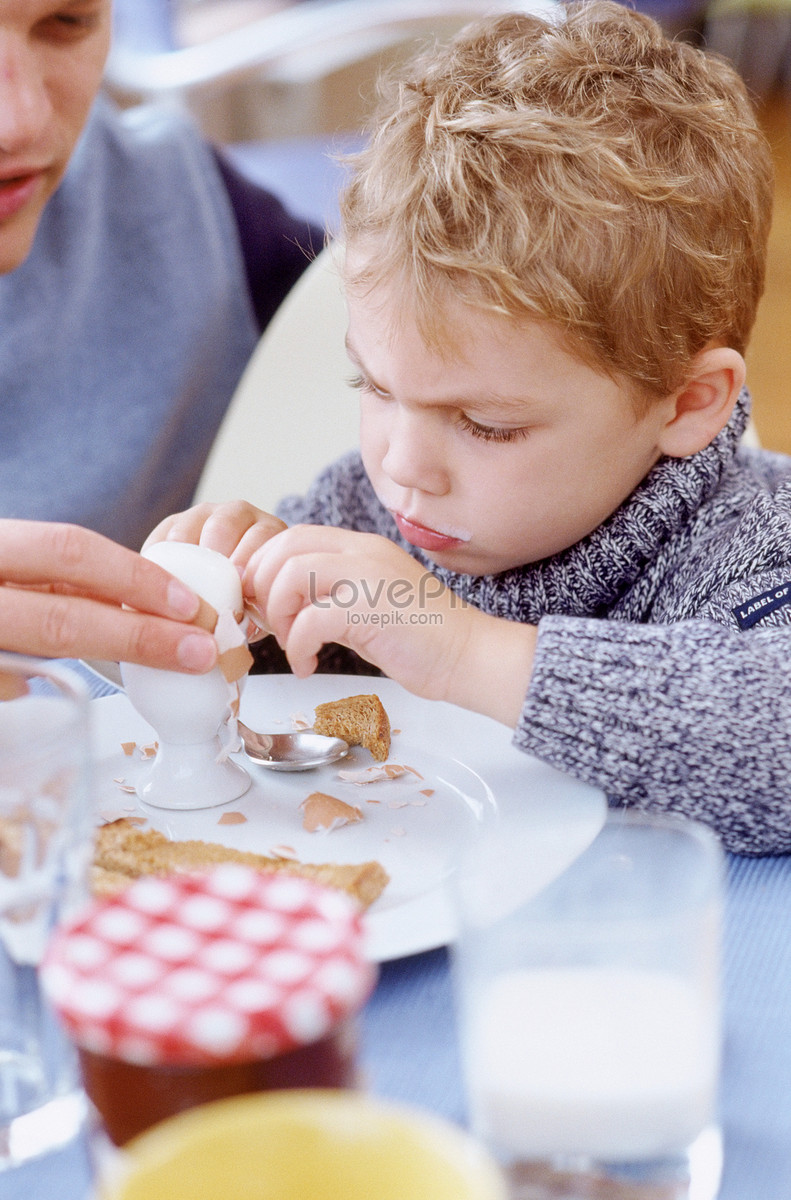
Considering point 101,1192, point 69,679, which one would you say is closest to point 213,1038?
point 101,1192

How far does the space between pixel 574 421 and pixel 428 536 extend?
15 cm

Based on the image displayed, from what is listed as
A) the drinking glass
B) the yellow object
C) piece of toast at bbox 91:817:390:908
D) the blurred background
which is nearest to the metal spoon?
piece of toast at bbox 91:817:390:908

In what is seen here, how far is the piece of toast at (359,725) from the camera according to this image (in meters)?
0.82

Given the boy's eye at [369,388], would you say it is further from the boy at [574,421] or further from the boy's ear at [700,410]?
the boy's ear at [700,410]

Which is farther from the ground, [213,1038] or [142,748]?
[213,1038]

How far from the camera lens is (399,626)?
2.69 feet

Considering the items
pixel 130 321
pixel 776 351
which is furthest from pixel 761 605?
pixel 776 351

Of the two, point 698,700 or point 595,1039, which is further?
point 698,700

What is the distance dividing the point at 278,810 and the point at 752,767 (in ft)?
0.98

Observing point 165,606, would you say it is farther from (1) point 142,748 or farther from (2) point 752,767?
(2) point 752,767

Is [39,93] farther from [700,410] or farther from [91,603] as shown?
[700,410]

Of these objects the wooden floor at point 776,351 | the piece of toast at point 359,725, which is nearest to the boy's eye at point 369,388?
the piece of toast at point 359,725

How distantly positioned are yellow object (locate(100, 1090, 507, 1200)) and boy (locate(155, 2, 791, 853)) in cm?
45

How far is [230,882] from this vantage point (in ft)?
1.36
